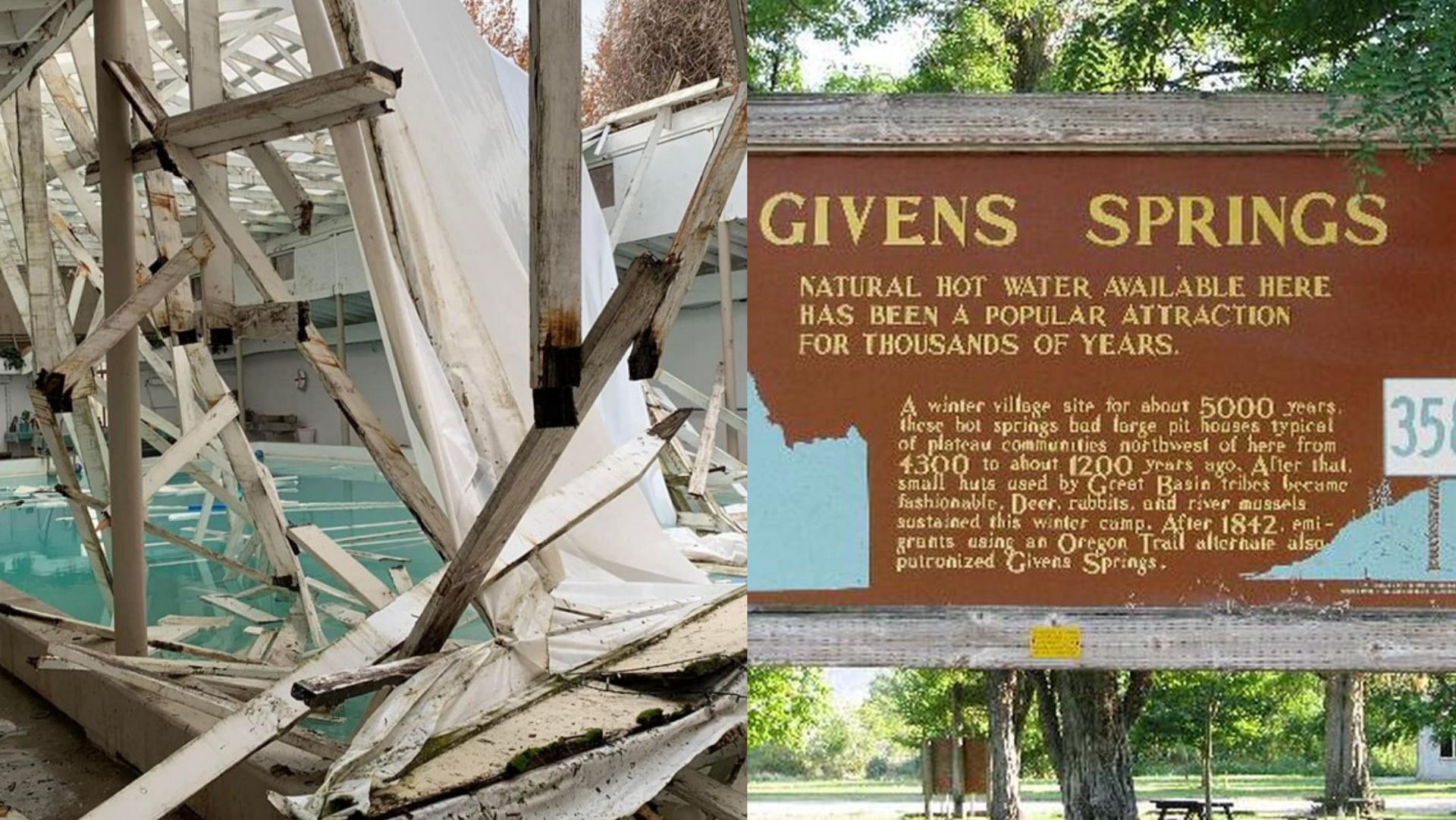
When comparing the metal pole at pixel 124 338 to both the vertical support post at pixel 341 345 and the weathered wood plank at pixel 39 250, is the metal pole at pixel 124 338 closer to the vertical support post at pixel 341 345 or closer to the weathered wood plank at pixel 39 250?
the weathered wood plank at pixel 39 250

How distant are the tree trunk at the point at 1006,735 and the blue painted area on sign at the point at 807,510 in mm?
726

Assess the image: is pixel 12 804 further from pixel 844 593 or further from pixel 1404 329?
pixel 1404 329

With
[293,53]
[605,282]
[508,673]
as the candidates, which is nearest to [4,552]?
[293,53]

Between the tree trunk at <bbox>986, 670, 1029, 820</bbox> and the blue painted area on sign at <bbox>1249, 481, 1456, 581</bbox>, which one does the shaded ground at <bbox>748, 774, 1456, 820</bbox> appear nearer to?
the tree trunk at <bbox>986, 670, 1029, 820</bbox>

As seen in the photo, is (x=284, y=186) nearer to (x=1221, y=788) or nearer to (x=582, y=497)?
(x=582, y=497)

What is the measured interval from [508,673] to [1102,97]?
2474 mm

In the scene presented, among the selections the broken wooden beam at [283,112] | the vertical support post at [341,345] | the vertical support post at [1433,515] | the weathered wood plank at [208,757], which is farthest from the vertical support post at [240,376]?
the vertical support post at [1433,515]

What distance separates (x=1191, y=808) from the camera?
11.3ft

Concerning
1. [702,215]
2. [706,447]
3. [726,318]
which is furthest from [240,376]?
[702,215]

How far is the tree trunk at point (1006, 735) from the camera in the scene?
11.7 ft

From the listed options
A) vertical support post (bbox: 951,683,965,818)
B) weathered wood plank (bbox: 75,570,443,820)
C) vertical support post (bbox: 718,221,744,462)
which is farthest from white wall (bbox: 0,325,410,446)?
vertical support post (bbox: 951,683,965,818)

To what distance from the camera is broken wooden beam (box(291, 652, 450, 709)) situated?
10.8 ft

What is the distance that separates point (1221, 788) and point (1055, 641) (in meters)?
0.75

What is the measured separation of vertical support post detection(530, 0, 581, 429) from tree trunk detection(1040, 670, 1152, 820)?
5.24 feet
